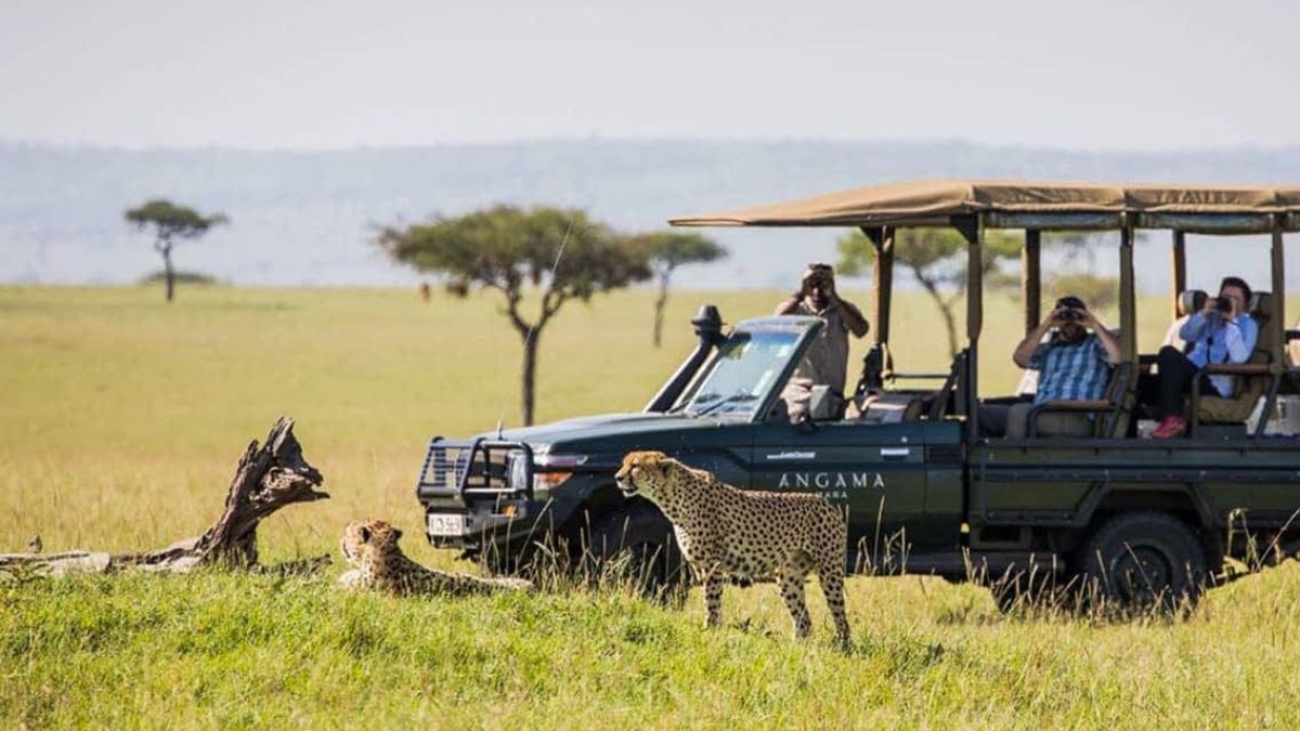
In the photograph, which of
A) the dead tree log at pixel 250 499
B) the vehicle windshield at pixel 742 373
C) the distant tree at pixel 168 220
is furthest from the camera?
the distant tree at pixel 168 220

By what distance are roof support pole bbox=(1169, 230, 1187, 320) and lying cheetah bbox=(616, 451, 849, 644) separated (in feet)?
13.7

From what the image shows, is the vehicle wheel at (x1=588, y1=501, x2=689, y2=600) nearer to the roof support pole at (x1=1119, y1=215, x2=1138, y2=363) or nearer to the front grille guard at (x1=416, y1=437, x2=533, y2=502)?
the front grille guard at (x1=416, y1=437, x2=533, y2=502)

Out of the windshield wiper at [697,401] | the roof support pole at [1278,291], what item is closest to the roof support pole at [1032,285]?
the roof support pole at [1278,291]

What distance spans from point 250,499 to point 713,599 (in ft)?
7.12

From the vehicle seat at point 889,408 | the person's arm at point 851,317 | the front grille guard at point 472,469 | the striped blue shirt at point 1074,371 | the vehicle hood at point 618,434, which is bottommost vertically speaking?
the front grille guard at point 472,469

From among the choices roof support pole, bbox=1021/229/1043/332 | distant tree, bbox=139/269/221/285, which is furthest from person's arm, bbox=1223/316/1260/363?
distant tree, bbox=139/269/221/285

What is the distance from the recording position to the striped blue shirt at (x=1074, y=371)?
1223cm

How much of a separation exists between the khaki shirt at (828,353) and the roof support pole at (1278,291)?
217cm

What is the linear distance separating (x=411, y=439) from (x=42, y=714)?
83.4ft

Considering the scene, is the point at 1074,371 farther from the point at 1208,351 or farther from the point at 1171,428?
the point at 1208,351

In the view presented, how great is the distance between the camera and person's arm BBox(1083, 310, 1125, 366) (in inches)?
477

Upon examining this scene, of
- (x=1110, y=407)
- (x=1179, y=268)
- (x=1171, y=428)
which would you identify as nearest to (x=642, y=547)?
(x=1110, y=407)

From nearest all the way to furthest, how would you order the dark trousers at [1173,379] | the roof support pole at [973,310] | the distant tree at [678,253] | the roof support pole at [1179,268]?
the roof support pole at [973,310] < the dark trousers at [1173,379] < the roof support pole at [1179,268] < the distant tree at [678,253]

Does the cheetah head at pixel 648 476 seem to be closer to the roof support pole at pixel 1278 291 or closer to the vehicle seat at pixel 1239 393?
the vehicle seat at pixel 1239 393
